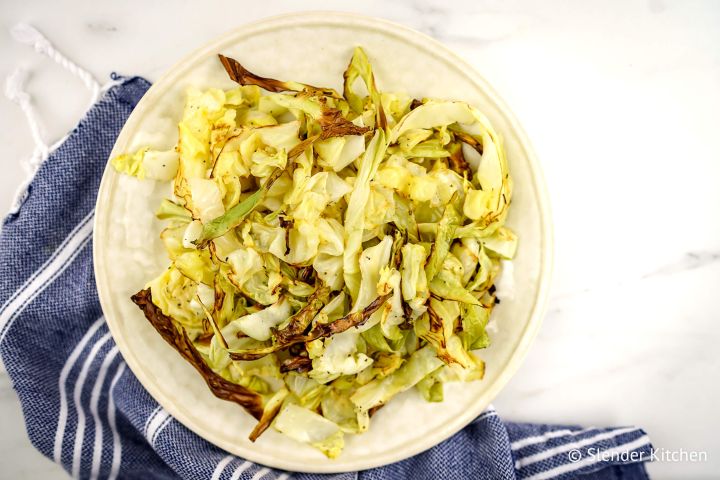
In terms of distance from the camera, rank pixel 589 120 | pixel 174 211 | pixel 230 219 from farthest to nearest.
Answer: pixel 589 120, pixel 174 211, pixel 230 219

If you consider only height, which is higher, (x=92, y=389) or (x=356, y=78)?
(x=356, y=78)

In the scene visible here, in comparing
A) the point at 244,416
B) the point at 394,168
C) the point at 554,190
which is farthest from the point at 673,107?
the point at 244,416

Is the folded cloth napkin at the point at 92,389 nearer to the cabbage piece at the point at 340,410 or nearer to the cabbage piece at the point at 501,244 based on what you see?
the cabbage piece at the point at 340,410

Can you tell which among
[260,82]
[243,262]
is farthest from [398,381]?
[260,82]

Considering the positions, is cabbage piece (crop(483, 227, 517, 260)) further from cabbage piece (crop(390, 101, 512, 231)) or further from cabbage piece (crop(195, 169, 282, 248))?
cabbage piece (crop(195, 169, 282, 248))

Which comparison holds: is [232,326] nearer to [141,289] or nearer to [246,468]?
[141,289]

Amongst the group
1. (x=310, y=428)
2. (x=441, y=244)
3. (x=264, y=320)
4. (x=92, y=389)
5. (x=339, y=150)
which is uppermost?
(x=339, y=150)

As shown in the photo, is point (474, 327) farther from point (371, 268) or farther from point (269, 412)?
point (269, 412)
